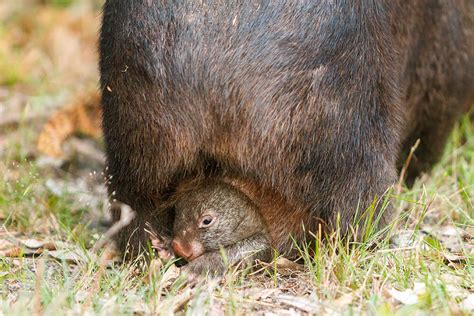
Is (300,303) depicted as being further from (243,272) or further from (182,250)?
(182,250)

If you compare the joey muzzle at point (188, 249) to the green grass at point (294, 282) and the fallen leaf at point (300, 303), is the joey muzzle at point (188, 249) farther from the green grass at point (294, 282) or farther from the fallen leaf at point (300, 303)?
the fallen leaf at point (300, 303)

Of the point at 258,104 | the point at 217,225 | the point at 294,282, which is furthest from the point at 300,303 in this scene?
the point at 258,104

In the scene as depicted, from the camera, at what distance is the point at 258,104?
3.29 m

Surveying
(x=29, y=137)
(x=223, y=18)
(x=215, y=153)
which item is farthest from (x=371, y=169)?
(x=29, y=137)

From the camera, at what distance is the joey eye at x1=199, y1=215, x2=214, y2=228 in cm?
358

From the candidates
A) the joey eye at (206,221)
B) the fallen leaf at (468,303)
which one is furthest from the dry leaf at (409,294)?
the joey eye at (206,221)

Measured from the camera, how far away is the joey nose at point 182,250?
3.58 meters

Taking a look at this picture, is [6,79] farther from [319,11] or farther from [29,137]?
[319,11]

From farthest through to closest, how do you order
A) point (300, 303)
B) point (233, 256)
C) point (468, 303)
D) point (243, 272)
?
point (233, 256) < point (243, 272) < point (300, 303) < point (468, 303)

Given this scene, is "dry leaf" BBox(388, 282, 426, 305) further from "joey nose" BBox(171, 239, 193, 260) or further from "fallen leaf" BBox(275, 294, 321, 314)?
"joey nose" BBox(171, 239, 193, 260)

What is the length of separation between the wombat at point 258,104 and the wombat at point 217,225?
0.07 m

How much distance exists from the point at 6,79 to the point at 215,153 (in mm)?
3759

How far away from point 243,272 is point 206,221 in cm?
29

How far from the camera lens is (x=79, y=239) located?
3910mm
